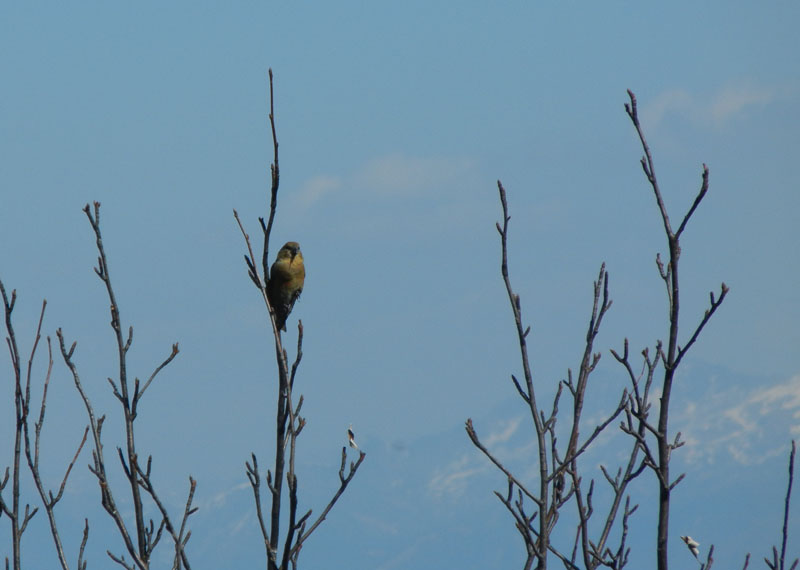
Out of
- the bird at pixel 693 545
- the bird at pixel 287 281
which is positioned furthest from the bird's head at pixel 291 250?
the bird at pixel 693 545

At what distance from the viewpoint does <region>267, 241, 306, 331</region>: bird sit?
29.6ft

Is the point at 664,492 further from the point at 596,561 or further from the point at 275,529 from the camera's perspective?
the point at 275,529

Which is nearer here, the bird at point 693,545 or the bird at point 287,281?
the bird at point 693,545

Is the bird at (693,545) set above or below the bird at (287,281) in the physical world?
below

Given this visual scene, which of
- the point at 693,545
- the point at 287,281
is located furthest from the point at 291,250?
the point at 693,545

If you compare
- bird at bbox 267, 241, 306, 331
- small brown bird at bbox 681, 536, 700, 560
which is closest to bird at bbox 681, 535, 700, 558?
small brown bird at bbox 681, 536, 700, 560

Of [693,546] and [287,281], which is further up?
[287,281]

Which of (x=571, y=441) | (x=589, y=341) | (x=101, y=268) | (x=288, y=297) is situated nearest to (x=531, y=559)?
(x=571, y=441)

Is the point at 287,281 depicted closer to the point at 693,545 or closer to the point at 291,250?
the point at 291,250

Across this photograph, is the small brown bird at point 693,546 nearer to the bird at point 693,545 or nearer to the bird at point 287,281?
the bird at point 693,545

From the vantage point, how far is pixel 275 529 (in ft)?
14.9

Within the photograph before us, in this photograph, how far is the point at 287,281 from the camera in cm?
909

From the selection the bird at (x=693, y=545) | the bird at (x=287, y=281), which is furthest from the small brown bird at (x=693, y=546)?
the bird at (x=287, y=281)

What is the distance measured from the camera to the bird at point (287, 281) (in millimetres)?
9020
